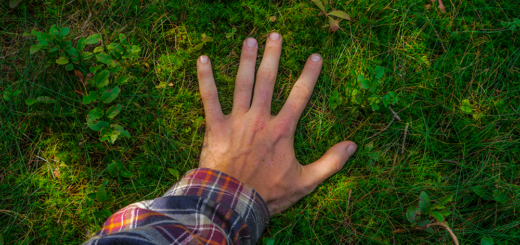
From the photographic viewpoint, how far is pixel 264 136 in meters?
2.30

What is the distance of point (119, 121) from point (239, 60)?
1164mm

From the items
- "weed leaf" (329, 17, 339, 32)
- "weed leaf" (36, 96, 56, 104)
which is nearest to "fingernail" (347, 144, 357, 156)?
"weed leaf" (329, 17, 339, 32)

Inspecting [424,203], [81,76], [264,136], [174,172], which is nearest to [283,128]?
[264,136]

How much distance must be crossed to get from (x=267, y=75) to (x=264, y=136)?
0.52 metres

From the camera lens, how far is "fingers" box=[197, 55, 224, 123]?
232 cm

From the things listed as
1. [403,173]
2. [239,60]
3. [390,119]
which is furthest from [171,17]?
[403,173]

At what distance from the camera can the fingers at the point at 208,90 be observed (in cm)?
232

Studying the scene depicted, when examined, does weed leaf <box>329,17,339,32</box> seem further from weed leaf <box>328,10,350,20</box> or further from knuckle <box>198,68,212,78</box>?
knuckle <box>198,68,212,78</box>

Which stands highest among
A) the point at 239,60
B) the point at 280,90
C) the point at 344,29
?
the point at 344,29

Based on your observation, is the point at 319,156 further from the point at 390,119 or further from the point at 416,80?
the point at 416,80

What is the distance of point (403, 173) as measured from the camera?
2.37m

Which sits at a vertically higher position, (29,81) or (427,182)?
(29,81)

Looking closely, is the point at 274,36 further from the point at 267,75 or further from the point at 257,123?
the point at 257,123

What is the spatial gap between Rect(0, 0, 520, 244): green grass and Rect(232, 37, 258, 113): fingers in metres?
0.10
